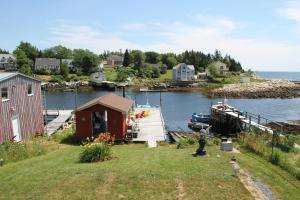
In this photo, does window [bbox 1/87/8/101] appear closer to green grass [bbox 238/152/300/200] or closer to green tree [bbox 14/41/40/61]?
green grass [bbox 238/152/300/200]

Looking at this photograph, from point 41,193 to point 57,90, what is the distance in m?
98.2

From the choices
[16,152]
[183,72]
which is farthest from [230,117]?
[183,72]


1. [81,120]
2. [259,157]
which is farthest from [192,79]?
[259,157]

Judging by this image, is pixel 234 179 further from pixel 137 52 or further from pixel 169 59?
pixel 169 59

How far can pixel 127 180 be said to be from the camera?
12094 millimetres

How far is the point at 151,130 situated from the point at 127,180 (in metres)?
18.8

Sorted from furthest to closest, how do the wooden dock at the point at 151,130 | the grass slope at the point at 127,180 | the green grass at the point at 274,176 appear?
the wooden dock at the point at 151,130 → the green grass at the point at 274,176 → the grass slope at the point at 127,180

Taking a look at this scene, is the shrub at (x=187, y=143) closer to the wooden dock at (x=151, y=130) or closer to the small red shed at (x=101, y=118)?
the wooden dock at (x=151, y=130)

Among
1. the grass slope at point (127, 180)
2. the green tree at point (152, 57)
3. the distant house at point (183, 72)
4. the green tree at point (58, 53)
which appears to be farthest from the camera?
the green tree at point (152, 57)

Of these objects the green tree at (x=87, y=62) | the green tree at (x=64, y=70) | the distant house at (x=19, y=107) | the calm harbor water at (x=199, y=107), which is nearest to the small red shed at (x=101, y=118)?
the distant house at (x=19, y=107)

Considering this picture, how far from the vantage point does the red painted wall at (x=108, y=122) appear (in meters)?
26.5

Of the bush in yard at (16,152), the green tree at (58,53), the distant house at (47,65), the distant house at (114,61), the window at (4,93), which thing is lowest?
the bush in yard at (16,152)

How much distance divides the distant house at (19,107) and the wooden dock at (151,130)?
8.38 meters

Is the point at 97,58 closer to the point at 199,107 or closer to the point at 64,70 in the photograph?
the point at 64,70
